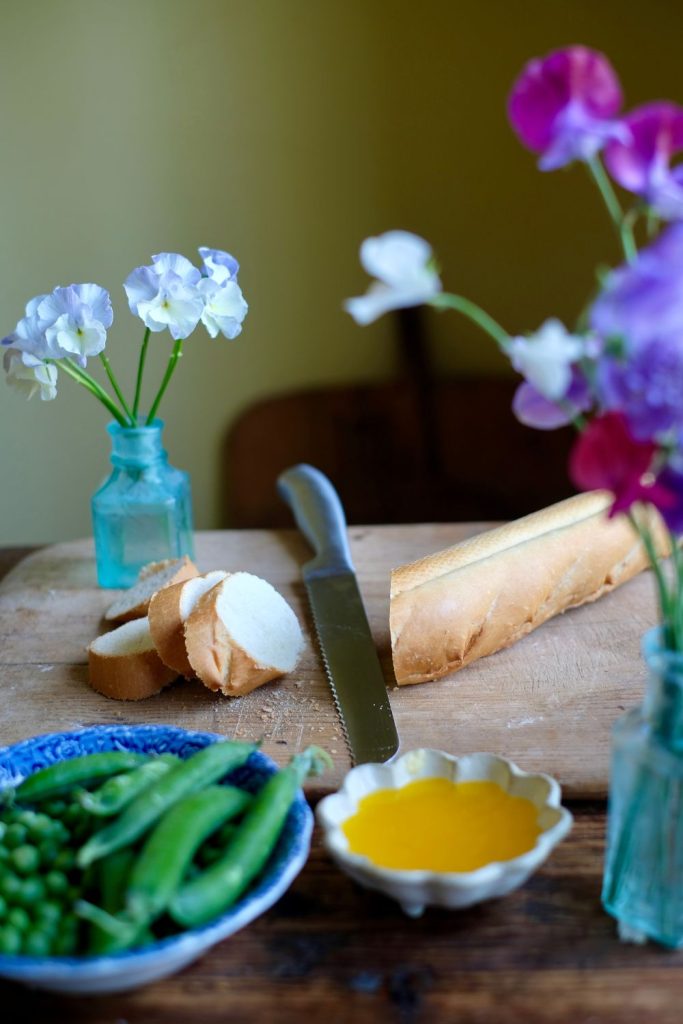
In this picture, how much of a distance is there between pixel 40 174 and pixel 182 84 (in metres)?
0.53

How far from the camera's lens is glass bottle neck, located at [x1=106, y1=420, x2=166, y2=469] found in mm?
1827

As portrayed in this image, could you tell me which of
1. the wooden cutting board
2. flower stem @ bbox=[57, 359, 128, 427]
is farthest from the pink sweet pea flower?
flower stem @ bbox=[57, 359, 128, 427]

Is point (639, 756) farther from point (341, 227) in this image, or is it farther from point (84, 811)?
point (341, 227)

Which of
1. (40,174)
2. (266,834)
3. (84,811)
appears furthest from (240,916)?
(40,174)

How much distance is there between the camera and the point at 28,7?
3.01 metres

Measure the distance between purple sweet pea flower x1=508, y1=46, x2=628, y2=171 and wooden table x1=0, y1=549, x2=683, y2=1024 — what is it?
2.32ft

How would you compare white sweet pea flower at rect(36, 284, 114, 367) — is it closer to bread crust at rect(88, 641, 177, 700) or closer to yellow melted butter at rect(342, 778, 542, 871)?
bread crust at rect(88, 641, 177, 700)

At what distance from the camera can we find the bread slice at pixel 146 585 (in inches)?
67.1

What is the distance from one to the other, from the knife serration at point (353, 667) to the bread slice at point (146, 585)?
0.23 m

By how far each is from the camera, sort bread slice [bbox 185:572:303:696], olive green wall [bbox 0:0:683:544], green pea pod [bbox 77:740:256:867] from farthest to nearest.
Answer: olive green wall [bbox 0:0:683:544]
bread slice [bbox 185:572:303:696]
green pea pod [bbox 77:740:256:867]

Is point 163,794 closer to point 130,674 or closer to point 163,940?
point 163,940

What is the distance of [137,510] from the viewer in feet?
6.14

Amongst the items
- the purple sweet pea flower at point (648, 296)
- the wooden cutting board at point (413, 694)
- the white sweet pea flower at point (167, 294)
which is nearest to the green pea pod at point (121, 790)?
the wooden cutting board at point (413, 694)

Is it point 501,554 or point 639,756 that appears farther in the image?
point 501,554
